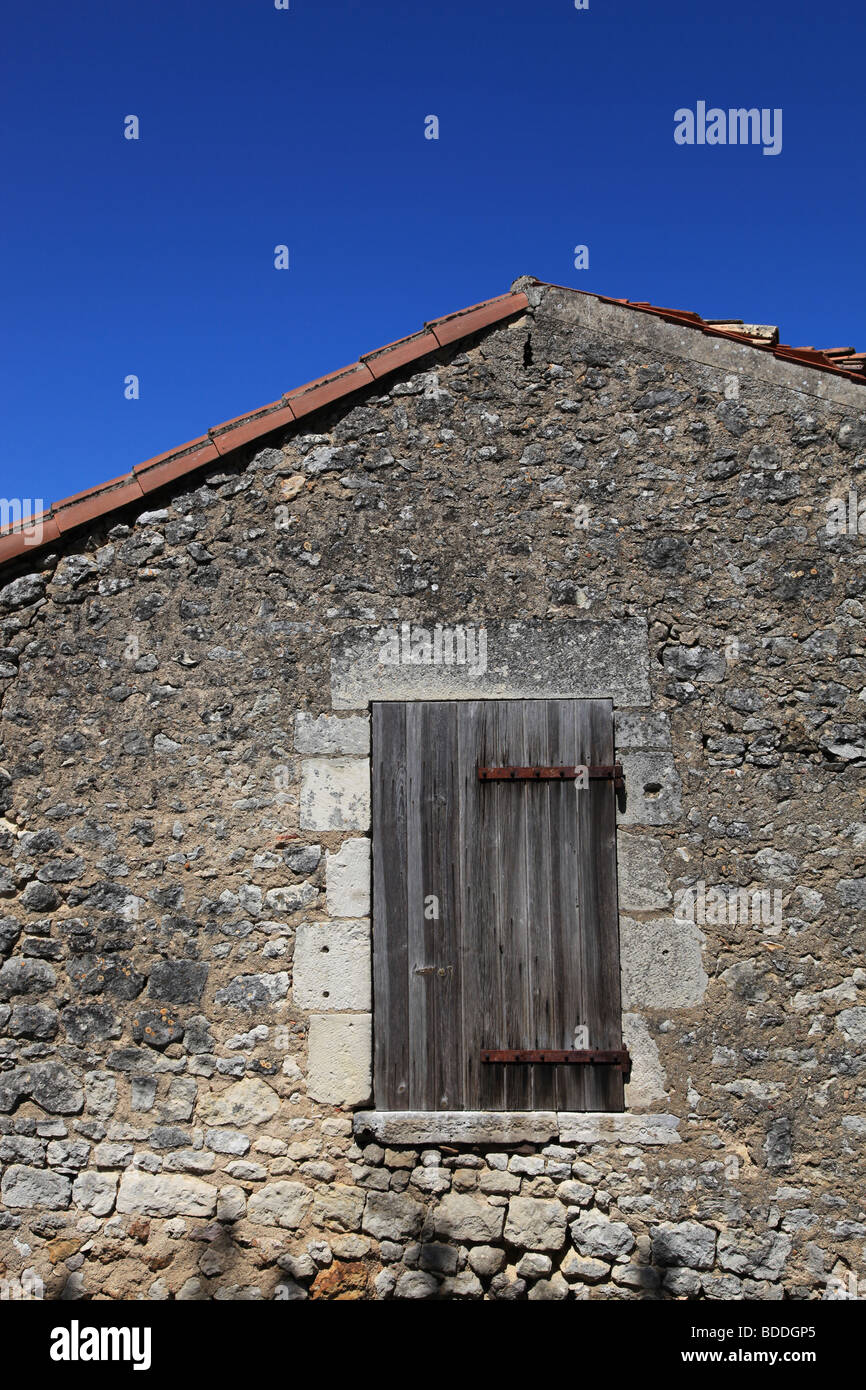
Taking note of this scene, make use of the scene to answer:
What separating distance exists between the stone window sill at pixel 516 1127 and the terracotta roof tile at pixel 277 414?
2835 millimetres

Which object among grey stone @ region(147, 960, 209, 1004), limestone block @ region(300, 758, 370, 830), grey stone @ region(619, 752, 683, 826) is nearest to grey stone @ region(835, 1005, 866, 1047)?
grey stone @ region(619, 752, 683, 826)

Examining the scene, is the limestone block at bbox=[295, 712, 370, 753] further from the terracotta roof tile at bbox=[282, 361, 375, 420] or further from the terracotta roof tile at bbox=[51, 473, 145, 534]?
the terracotta roof tile at bbox=[282, 361, 375, 420]

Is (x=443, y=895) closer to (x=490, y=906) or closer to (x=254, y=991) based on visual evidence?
(x=490, y=906)

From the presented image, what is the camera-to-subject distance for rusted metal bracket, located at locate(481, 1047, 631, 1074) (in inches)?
A: 156

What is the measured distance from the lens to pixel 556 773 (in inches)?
163

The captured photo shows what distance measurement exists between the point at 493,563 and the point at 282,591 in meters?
0.94

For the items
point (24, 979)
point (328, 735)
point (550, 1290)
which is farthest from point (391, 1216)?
point (328, 735)

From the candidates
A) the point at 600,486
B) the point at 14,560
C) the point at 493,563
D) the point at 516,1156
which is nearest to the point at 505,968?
the point at 516,1156

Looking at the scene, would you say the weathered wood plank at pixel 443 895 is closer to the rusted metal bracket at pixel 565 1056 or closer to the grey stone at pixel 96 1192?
the rusted metal bracket at pixel 565 1056

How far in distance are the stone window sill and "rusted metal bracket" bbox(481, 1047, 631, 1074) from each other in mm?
197

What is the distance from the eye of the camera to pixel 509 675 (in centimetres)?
416

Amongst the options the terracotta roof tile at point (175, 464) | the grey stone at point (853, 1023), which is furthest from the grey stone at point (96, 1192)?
the grey stone at point (853, 1023)

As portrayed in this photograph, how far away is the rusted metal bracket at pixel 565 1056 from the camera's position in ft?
13.0

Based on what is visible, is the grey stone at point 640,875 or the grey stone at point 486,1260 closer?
the grey stone at point 486,1260
